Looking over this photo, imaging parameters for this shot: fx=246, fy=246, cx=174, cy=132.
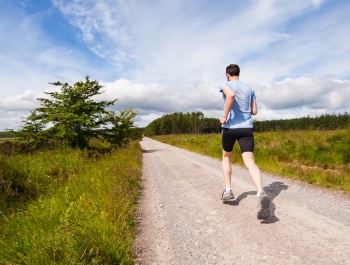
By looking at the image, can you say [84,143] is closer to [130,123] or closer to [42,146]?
[42,146]

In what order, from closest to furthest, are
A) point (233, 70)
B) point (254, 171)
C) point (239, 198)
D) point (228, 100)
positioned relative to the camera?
1. point (254, 171)
2. point (228, 100)
3. point (233, 70)
4. point (239, 198)

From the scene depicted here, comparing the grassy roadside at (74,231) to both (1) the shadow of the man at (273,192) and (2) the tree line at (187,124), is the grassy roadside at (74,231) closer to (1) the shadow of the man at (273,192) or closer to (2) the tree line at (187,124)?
(1) the shadow of the man at (273,192)

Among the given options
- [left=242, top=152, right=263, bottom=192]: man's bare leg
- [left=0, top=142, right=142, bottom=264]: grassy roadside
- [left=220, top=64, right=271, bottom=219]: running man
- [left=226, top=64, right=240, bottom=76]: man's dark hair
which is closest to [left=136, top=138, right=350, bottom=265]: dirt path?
[left=0, top=142, right=142, bottom=264]: grassy roadside

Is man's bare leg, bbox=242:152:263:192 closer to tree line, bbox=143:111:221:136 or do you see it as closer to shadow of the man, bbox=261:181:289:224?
shadow of the man, bbox=261:181:289:224

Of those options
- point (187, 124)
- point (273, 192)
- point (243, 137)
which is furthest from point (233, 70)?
point (187, 124)

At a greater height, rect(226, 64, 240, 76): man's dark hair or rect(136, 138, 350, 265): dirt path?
rect(226, 64, 240, 76): man's dark hair

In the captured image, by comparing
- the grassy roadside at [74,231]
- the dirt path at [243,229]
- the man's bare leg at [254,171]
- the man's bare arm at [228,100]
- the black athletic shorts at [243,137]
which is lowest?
the dirt path at [243,229]

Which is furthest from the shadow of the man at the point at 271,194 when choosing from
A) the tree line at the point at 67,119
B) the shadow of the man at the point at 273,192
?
the tree line at the point at 67,119

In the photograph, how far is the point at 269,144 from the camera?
13227mm

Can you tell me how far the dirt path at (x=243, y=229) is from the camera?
8.93 ft

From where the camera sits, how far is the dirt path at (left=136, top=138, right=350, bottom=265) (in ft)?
8.93

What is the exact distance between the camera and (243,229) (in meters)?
3.42

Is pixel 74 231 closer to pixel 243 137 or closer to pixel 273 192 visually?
pixel 243 137

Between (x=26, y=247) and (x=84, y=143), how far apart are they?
13945 millimetres
